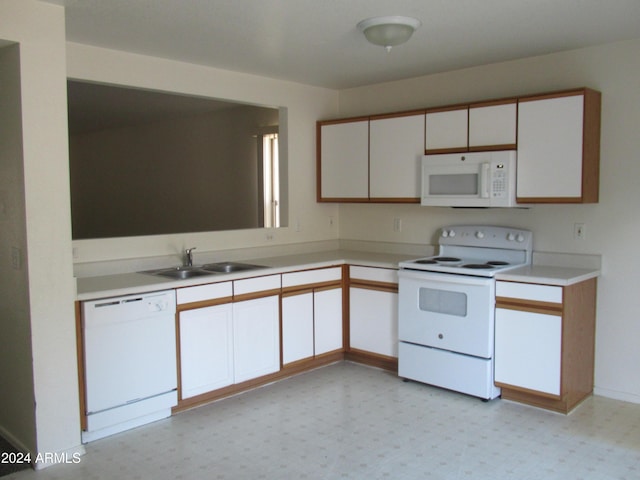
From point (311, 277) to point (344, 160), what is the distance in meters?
1.15

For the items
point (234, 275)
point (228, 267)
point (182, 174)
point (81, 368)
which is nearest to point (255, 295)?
point (234, 275)

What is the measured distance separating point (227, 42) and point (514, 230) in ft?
7.73

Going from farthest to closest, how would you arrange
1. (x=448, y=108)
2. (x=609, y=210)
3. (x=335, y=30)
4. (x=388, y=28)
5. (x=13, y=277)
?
(x=448, y=108) → (x=609, y=210) → (x=335, y=30) → (x=388, y=28) → (x=13, y=277)

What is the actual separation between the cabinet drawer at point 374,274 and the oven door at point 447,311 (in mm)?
140

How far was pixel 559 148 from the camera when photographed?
3484 mm

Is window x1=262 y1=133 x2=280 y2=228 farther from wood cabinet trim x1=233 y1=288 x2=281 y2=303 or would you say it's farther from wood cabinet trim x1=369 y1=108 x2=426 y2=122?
wood cabinet trim x1=233 y1=288 x2=281 y2=303

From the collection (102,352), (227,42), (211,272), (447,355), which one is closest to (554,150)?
(447,355)

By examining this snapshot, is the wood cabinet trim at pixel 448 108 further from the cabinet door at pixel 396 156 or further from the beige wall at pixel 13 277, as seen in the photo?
the beige wall at pixel 13 277

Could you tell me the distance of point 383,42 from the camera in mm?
3166

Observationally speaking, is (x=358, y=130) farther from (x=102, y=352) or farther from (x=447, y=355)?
(x=102, y=352)

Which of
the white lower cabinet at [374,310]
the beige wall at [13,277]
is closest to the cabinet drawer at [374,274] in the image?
the white lower cabinet at [374,310]

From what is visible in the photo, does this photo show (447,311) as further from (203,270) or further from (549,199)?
(203,270)

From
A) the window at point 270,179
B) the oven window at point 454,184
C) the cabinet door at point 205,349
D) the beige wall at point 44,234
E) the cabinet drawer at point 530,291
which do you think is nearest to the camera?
the beige wall at point 44,234

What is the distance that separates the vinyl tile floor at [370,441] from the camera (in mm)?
2727
